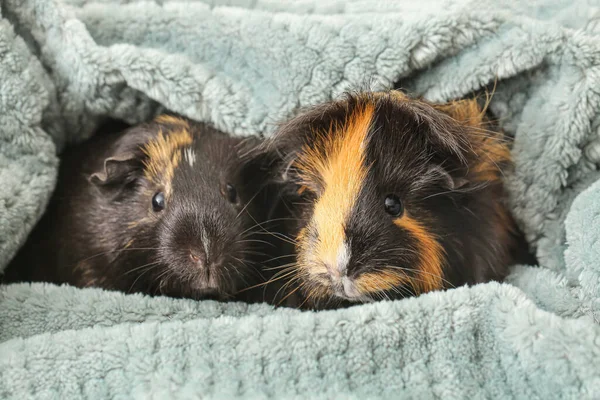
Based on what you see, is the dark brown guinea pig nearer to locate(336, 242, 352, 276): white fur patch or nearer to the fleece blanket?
the fleece blanket

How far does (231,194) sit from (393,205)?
18.0 inches

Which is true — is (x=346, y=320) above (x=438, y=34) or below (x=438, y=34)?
below

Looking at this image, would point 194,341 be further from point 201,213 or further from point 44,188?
point 44,188

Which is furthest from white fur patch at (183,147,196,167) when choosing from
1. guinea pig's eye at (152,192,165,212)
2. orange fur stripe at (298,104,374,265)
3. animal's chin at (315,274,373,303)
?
animal's chin at (315,274,373,303)

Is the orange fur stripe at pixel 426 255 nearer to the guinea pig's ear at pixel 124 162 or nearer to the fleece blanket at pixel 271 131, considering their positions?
the fleece blanket at pixel 271 131

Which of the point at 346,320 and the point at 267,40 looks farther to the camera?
the point at 267,40

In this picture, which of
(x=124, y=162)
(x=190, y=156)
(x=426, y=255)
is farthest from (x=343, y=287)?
(x=124, y=162)

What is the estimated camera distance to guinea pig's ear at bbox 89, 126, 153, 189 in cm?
162

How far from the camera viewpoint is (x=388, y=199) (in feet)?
4.65

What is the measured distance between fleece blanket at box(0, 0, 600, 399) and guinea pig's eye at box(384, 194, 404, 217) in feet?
0.85

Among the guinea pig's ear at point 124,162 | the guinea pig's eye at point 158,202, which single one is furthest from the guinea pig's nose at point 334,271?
the guinea pig's ear at point 124,162

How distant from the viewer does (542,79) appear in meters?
1.61

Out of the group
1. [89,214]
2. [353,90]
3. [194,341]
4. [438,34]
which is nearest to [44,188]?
[89,214]

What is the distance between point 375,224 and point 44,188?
2.88 ft
